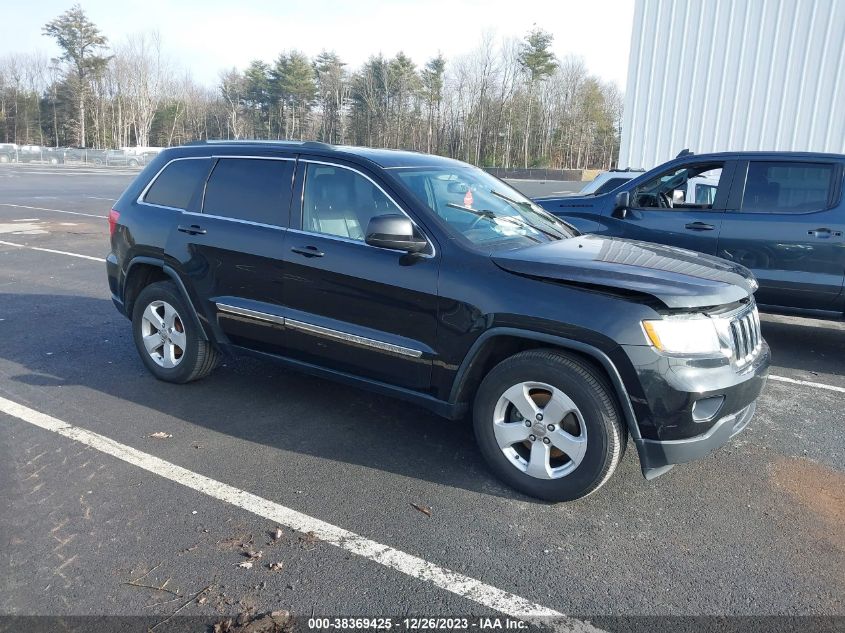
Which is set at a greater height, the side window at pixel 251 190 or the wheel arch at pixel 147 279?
the side window at pixel 251 190

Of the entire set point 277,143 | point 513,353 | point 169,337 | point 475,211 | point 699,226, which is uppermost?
point 277,143

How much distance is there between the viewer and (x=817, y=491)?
3824 mm

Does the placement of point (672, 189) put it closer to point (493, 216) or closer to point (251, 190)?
point (493, 216)

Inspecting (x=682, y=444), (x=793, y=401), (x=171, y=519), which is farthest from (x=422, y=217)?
(x=793, y=401)

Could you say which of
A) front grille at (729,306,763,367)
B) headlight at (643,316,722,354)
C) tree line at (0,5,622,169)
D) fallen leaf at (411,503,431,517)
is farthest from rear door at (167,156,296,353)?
tree line at (0,5,622,169)

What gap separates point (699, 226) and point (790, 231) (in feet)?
2.55

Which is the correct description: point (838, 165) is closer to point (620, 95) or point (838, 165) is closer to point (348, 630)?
point (348, 630)

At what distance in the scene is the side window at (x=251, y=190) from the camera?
457cm

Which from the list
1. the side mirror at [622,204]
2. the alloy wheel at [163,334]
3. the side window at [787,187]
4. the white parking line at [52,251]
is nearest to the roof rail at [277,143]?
the alloy wheel at [163,334]

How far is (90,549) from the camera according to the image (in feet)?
10.2

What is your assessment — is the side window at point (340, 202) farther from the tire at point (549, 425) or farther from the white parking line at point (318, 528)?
the white parking line at point (318, 528)

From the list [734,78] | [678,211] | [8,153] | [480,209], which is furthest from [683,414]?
[8,153]

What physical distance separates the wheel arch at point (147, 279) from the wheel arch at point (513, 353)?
2.17 meters

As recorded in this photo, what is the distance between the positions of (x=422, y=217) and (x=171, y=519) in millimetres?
2111
